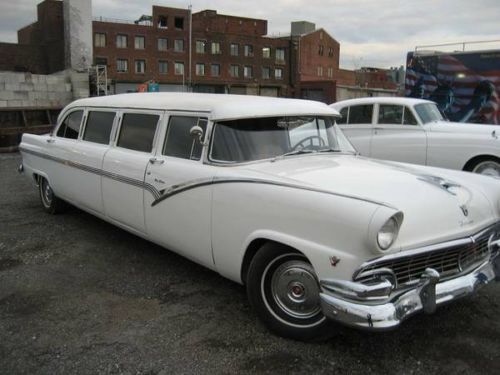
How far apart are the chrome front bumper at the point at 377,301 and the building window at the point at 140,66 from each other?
198 ft

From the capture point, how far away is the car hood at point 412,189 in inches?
123

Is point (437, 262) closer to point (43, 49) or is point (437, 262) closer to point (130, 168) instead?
point (130, 168)

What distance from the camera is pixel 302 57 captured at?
74.4 meters

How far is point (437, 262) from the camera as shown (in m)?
3.20

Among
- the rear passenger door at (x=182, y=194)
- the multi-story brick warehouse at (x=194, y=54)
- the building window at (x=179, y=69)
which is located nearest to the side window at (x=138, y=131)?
the rear passenger door at (x=182, y=194)

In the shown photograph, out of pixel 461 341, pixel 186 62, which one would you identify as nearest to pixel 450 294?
pixel 461 341

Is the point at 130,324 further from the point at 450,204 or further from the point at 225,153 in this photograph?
the point at 450,204


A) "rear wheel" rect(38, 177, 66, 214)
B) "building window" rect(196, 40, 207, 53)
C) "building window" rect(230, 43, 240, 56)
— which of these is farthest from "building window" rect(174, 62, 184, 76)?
"rear wheel" rect(38, 177, 66, 214)

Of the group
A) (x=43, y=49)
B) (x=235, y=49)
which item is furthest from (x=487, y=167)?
(x=235, y=49)

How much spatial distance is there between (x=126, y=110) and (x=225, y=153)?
1679mm

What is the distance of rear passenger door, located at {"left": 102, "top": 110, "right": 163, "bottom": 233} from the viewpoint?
14.9ft

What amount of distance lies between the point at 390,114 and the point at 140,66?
183 ft

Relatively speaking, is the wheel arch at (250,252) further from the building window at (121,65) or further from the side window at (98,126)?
the building window at (121,65)

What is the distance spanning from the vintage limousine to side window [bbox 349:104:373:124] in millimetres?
4108
